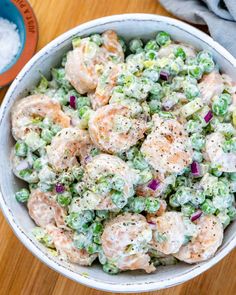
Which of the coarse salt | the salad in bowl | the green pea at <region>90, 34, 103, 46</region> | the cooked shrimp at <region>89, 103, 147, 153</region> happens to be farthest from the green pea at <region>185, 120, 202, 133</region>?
the coarse salt

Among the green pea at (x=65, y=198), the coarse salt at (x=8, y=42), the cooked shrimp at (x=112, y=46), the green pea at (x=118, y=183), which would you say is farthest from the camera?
the coarse salt at (x=8, y=42)

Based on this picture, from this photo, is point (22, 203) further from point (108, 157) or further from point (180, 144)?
point (180, 144)

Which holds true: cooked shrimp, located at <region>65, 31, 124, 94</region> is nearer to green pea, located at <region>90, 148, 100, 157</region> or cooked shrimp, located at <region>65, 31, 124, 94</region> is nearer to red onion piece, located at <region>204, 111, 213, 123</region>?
green pea, located at <region>90, 148, 100, 157</region>

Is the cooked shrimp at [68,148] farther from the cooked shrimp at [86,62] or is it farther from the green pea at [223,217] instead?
the green pea at [223,217]

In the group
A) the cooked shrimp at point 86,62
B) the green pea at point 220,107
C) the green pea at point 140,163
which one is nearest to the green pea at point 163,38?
the cooked shrimp at point 86,62

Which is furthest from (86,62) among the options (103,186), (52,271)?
(52,271)

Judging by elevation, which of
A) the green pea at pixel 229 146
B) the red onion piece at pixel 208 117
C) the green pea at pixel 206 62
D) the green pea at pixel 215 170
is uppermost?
the green pea at pixel 206 62

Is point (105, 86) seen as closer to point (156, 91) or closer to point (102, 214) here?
point (156, 91)
